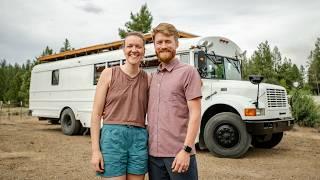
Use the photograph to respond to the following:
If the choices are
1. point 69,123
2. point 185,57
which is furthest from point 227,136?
point 69,123

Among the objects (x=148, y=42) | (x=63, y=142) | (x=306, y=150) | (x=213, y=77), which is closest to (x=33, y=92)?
(x=63, y=142)

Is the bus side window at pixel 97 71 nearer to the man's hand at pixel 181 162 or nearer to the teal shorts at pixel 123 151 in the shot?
the teal shorts at pixel 123 151

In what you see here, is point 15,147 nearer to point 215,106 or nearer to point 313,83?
point 215,106

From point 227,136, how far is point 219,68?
1673 mm

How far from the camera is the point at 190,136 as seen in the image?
95.2 inches

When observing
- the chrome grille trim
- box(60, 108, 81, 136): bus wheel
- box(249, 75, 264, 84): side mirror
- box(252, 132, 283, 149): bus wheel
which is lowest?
box(252, 132, 283, 149): bus wheel


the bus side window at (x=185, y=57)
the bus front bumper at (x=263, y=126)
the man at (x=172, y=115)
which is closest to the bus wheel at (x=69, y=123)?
the bus side window at (x=185, y=57)

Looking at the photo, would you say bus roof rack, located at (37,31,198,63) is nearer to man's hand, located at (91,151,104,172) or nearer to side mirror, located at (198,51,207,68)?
side mirror, located at (198,51,207,68)

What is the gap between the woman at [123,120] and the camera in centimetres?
249

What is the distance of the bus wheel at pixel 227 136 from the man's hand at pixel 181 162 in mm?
4929

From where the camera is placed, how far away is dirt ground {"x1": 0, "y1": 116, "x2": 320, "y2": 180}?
5.70 m

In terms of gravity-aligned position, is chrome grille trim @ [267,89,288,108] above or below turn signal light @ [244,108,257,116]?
above

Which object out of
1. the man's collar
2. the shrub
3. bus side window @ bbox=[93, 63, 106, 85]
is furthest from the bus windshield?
the shrub

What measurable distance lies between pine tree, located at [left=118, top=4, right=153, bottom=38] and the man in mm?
22106
